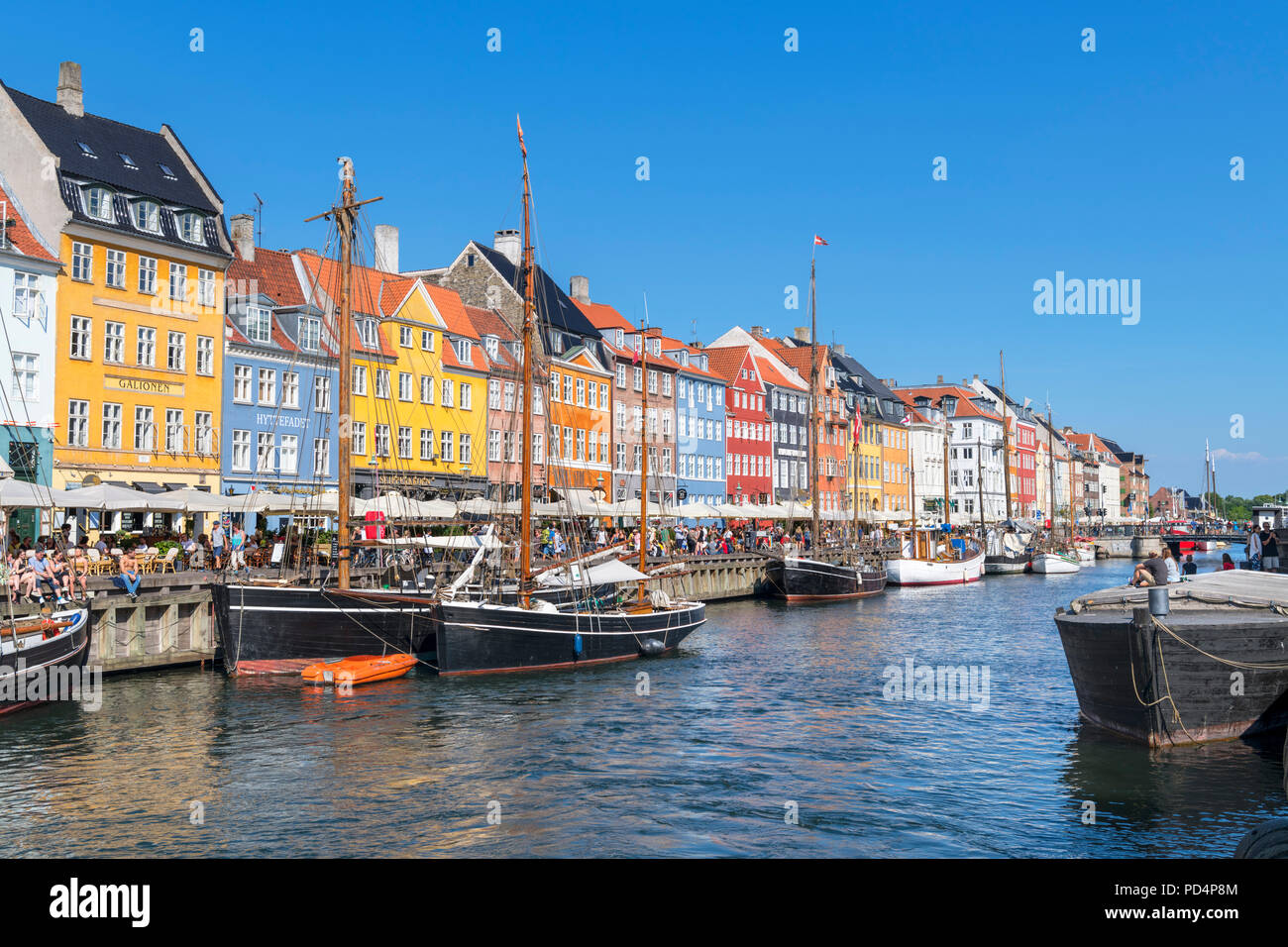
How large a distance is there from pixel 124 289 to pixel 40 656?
26.8 m

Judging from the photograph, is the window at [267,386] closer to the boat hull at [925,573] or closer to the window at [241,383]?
the window at [241,383]

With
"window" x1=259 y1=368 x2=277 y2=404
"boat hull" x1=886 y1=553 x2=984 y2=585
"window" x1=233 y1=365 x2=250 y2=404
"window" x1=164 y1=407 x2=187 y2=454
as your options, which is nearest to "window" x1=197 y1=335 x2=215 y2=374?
"window" x1=233 y1=365 x2=250 y2=404

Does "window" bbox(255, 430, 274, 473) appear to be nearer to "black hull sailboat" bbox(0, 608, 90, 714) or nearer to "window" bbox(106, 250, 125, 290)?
"window" bbox(106, 250, 125, 290)

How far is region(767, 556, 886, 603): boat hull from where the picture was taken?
58156 mm

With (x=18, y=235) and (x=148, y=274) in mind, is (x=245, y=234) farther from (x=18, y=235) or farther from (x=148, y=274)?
(x=18, y=235)

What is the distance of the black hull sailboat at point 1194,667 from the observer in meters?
17.3

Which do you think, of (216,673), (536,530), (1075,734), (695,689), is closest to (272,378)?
(536,530)

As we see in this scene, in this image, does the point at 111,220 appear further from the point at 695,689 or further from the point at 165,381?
Answer: the point at 695,689

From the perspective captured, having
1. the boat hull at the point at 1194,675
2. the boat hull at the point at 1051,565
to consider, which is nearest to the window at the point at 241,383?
the boat hull at the point at 1194,675

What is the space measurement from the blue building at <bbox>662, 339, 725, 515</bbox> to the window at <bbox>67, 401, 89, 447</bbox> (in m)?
44.4

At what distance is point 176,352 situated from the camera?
4788cm

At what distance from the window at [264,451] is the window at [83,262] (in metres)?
9.68

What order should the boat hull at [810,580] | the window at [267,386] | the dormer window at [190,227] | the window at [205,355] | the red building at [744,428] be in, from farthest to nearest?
the red building at [744,428] < the boat hull at [810,580] < the window at [267,386] < the window at [205,355] < the dormer window at [190,227]
